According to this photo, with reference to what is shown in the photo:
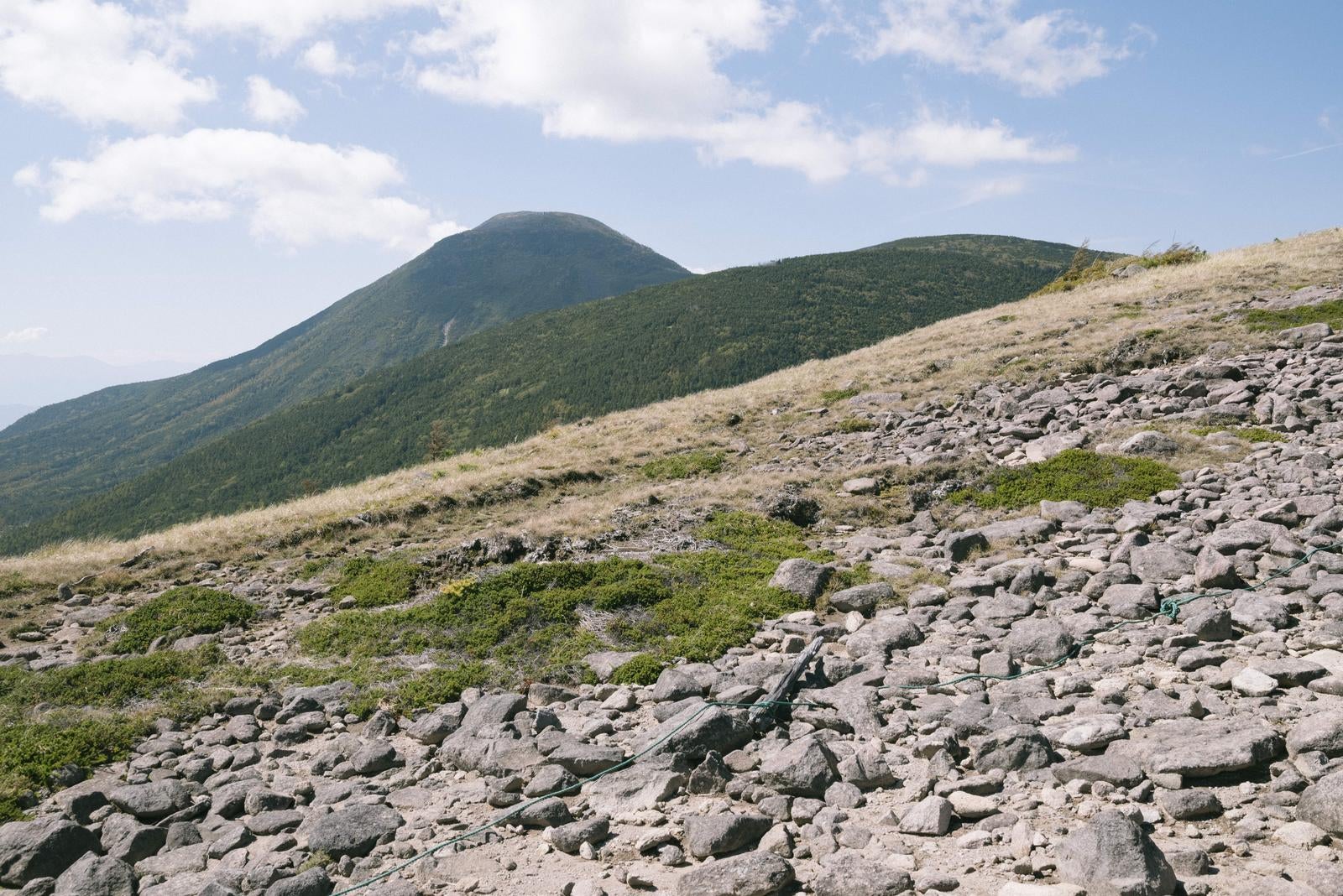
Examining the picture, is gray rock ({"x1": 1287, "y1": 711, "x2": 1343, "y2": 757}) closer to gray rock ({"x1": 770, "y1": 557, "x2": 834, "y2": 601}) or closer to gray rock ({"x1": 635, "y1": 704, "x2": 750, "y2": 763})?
gray rock ({"x1": 635, "y1": 704, "x2": 750, "y2": 763})

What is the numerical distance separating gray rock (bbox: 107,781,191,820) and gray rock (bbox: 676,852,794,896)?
5340 millimetres

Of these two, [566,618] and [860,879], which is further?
[566,618]

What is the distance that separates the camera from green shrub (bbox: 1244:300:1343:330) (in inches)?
811

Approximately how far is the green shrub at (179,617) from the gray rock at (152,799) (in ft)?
16.6

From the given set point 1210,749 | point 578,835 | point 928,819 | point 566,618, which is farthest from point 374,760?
point 1210,749

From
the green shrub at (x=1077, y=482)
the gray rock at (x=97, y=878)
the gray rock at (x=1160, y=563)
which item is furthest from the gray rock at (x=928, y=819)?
the green shrub at (x=1077, y=482)

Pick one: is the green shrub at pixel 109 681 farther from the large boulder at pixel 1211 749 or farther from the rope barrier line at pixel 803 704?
the large boulder at pixel 1211 749

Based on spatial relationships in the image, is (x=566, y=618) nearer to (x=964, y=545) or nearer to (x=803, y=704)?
(x=803, y=704)

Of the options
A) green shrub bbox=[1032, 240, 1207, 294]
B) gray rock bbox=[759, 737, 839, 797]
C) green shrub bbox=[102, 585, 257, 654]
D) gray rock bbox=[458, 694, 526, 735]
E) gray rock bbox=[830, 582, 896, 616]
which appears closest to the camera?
gray rock bbox=[759, 737, 839, 797]

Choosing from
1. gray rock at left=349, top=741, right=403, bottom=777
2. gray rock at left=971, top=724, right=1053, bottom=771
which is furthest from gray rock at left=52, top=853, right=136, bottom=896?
gray rock at left=971, top=724, right=1053, bottom=771

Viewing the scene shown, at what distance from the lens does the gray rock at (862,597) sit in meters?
11.2

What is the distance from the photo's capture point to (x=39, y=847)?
6.56 meters

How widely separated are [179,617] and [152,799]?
6.13 m

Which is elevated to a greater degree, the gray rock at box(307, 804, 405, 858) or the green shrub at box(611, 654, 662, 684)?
the gray rock at box(307, 804, 405, 858)
